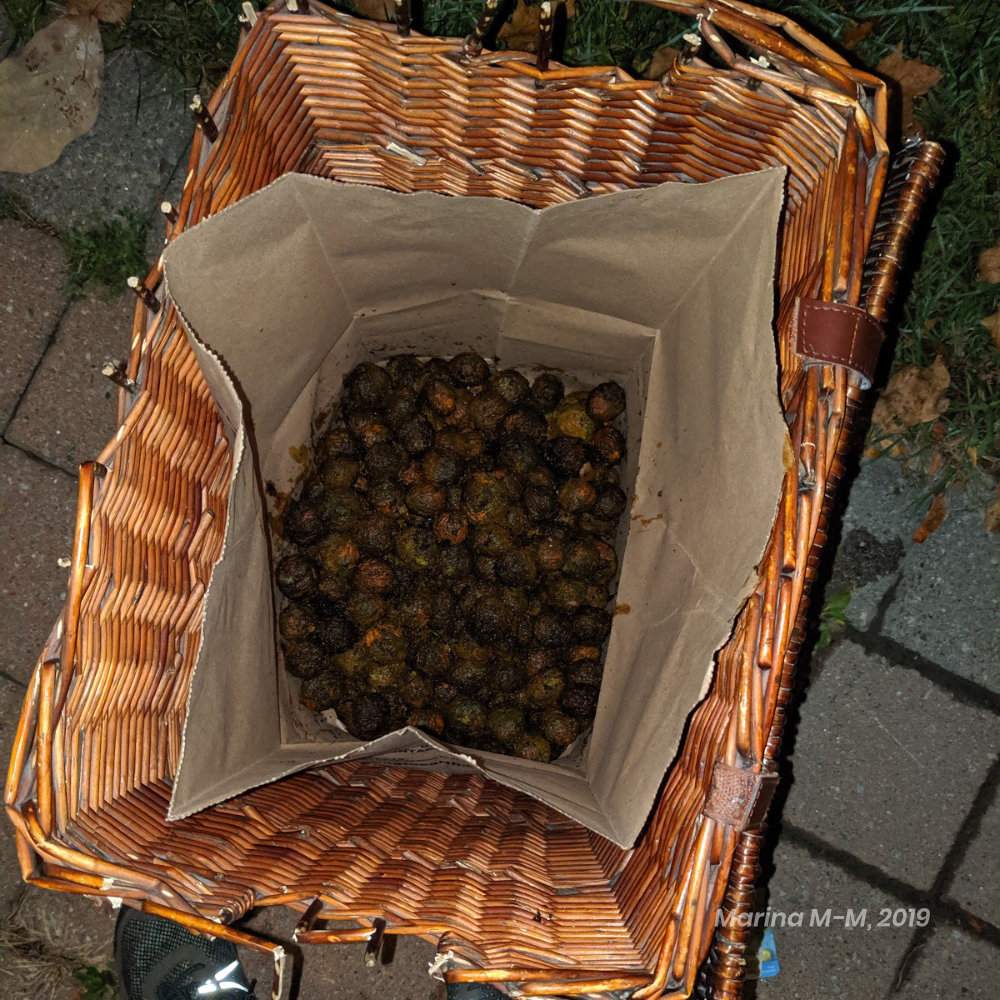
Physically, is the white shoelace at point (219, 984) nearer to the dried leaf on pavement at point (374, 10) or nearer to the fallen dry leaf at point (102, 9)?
the dried leaf on pavement at point (374, 10)

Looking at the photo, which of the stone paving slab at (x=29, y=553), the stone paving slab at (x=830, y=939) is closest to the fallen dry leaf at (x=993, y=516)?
the stone paving slab at (x=830, y=939)

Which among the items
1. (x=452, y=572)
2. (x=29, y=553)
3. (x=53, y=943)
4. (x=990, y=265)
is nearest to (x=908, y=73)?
(x=990, y=265)

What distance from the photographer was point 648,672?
1398 millimetres

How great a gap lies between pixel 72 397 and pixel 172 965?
136cm

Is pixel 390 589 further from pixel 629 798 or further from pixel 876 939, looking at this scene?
pixel 876 939

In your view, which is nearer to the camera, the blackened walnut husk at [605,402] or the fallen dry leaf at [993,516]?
the blackened walnut husk at [605,402]

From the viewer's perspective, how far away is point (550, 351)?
1770 millimetres

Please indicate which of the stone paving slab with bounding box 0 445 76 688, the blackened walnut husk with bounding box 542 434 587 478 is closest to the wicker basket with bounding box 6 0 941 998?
the blackened walnut husk with bounding box 542 434 587 478

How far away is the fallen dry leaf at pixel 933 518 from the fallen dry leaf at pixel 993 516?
108 mm

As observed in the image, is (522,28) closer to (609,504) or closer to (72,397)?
(609,504)

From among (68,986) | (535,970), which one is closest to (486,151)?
(535,970)

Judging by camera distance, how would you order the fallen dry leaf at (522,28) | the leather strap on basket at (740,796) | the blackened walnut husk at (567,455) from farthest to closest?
the fallen dry leaf at (522,28)
the blackened walnut husk at (567,455)
the leather strap on basket at (740,796)

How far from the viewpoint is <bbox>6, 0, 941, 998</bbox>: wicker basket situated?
113cm

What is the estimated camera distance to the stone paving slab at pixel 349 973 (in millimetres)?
2098
